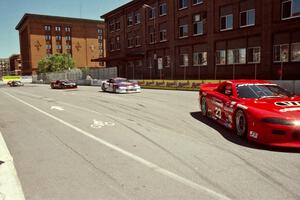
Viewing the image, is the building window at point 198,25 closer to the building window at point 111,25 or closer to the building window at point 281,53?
the building window at point 281,53

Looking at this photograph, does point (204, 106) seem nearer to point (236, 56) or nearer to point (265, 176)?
point (265, 176)

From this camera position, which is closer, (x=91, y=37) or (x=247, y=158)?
(x=247, y=158)

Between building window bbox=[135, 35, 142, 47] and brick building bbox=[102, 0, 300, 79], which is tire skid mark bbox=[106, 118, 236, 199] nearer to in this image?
brick building bbox=[102, 0, 300, 79]

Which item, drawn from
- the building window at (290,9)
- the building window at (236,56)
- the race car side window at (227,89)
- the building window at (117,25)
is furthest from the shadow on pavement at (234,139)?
the building window at (117,25)

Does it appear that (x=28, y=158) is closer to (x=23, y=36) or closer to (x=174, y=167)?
(x=174, y=167)

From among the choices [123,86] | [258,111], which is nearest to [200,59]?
[123,86]

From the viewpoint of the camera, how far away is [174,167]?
525 cm

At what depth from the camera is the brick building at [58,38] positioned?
109769 millimetres

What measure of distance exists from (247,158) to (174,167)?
142 cm

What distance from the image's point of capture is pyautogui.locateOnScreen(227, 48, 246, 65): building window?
1236 inches

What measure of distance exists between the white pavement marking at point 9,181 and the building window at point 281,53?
26.0m

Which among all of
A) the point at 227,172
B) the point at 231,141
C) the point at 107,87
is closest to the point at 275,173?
the point at 227,172

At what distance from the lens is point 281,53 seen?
27.6 m

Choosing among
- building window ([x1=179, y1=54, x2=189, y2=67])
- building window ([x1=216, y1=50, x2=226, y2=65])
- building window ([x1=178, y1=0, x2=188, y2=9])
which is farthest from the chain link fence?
building window ([x1=216, y1=50, x2=226, y2=65])
